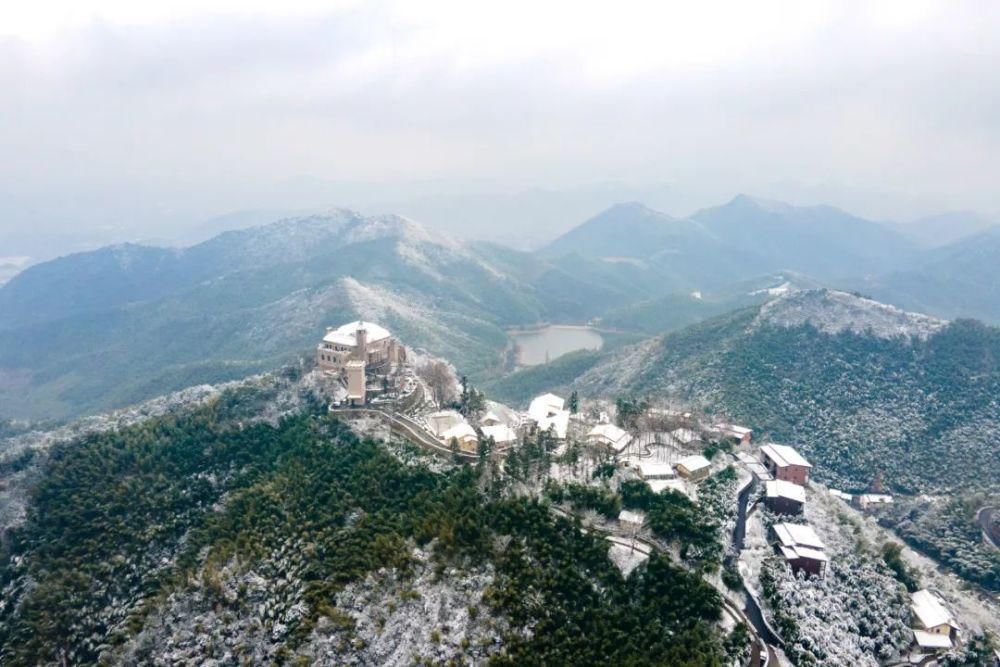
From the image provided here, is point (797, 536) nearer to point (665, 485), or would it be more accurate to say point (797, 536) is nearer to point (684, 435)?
point (665, 485)

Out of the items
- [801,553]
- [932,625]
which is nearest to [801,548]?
[801,553]

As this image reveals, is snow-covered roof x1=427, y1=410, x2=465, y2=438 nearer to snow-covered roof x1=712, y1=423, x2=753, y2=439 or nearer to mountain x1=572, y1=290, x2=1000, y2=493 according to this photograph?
snow-covered roof x1=712, y1=423, x2=753, y2=439

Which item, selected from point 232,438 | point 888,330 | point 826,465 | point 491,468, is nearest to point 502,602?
point 491,468

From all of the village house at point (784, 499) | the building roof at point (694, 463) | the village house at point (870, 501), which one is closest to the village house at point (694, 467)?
the building roof at point (694, 463)

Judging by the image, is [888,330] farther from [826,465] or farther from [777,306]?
[826,465]

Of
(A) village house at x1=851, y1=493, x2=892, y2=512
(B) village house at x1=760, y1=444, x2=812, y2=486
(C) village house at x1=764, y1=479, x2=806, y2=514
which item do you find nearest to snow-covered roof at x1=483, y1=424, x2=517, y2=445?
(C) village house at x1=764, y1=479, x2=806, y2=514
